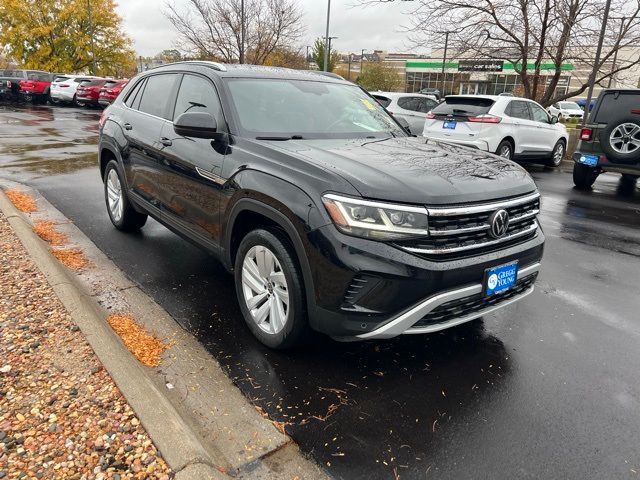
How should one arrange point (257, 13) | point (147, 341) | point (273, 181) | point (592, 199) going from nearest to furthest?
point (273, 181)
point (147, 341)
point (592, 199)
point (257, 13)

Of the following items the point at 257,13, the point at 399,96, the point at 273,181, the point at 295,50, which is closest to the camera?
the point at 273,181

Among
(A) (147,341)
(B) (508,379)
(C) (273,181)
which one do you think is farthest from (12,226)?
(B) (508,379)

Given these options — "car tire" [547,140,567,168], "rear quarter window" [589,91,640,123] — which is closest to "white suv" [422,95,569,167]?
"car tire" [547,140,567,168]

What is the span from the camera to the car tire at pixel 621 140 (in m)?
7.96

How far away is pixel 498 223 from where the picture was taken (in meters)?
2.95

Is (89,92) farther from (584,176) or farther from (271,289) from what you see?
(271,289)

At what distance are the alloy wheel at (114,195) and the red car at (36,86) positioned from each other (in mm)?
27635

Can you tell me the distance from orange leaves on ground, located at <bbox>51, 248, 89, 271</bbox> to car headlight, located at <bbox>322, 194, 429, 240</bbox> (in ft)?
9.79

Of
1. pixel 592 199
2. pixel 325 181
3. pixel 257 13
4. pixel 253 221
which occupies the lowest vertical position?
pixel 592 199

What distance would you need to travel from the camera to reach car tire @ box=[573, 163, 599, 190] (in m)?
9.43

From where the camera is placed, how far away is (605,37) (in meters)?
14.6

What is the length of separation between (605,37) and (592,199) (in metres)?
8.69

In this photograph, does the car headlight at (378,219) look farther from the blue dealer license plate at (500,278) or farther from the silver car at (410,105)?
the silver car at (410,105)

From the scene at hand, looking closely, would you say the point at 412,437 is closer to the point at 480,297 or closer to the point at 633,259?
the point at 480,297
